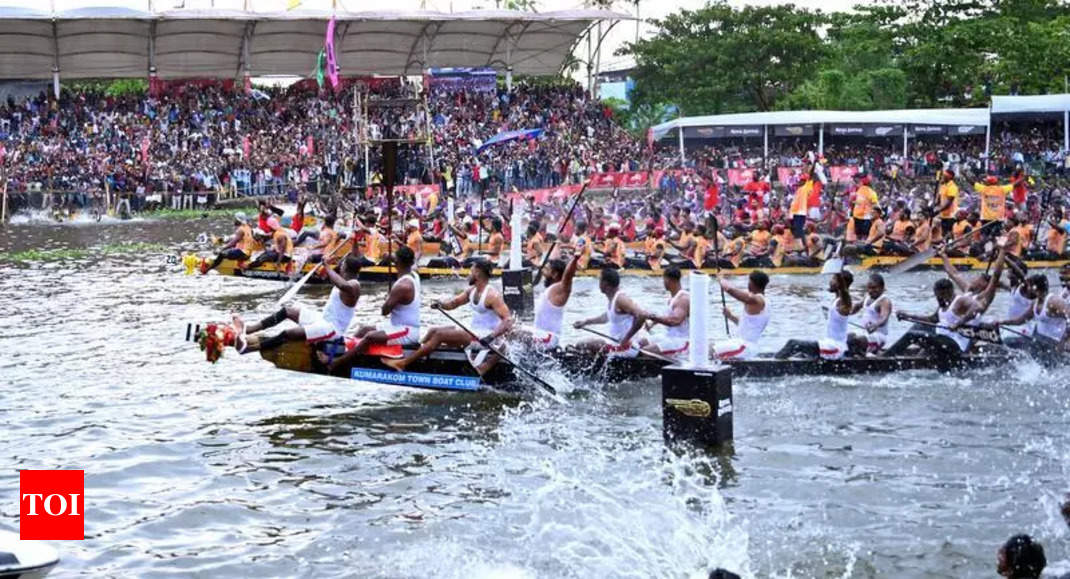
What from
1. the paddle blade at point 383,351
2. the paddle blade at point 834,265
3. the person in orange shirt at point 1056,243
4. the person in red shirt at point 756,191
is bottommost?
the paddle blade at point 383,351

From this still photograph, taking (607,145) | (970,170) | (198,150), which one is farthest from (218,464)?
(607,145)

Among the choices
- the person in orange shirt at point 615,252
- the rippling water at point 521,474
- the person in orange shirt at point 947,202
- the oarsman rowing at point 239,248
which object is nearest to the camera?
the rippling water at point 521,474

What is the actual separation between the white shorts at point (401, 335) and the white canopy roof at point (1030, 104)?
33.7 metres

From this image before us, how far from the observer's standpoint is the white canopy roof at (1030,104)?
137 ft

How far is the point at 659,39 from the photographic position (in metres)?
59.0

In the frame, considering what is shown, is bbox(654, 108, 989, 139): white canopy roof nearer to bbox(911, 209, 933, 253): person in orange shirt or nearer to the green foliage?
the green foliage

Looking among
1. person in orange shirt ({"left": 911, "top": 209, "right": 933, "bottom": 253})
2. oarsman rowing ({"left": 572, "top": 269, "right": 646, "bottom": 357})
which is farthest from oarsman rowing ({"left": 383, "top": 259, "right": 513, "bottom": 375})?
person in orange shirt ({"left": 911, "top": 209, "right": 933, "bottom": 253})

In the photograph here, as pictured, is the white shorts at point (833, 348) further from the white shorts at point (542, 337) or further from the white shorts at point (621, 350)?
the white shorts at point (542, 337)

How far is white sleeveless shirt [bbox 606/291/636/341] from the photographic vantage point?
13945 mm

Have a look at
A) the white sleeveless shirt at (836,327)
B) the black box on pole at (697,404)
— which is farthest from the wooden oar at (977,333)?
the black box on pole at (697,404)

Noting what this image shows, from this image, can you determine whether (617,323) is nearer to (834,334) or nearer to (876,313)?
(834,334)

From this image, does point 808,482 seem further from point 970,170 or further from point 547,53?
point 547,53

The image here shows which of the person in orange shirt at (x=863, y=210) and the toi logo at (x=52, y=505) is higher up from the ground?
the person in orange shirt at (x=863, y=210)

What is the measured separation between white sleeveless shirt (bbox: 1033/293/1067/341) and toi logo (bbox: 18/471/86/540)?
10.7 m
